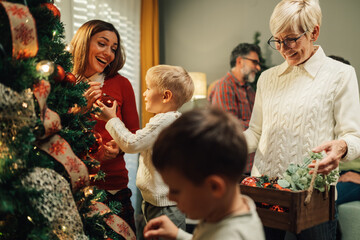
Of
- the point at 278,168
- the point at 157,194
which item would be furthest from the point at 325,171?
the point at 157,194

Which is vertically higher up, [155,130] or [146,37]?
[155,130]

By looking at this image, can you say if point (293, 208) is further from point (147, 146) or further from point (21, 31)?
point (21, 31)

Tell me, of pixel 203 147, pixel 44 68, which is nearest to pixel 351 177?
pixel 203 147

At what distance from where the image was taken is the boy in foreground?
827 millimetres

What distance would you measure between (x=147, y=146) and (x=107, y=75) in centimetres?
52

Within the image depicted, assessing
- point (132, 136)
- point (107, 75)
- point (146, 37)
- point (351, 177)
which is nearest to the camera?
point (132, 136)

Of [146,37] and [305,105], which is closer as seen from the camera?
[305,105]

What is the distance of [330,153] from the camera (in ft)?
4.35

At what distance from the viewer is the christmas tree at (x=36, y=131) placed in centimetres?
97

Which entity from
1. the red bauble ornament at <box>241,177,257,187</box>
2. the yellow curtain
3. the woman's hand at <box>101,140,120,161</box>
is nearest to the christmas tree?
the woman's hand at <box>101,140,120,161</box>

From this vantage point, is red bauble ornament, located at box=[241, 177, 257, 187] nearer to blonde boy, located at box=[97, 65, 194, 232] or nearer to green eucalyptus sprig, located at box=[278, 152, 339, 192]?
green eucalyptus sprig, located at box=[278, 152, 339, 192]

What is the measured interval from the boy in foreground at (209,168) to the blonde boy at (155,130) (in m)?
0.81

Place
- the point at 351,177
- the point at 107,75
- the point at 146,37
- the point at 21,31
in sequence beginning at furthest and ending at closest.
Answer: the point at 146,37
the point at 351,177
the point at 107,75
the point at 21,31

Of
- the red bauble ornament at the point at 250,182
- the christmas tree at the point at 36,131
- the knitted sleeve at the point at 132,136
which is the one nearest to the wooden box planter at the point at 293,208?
the red bauble ornament at the point at 250,182
